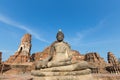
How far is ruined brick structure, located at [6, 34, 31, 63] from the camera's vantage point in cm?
3952

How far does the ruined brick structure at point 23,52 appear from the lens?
3952cm

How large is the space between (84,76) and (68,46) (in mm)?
1807

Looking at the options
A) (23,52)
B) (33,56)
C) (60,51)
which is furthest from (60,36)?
(33,56)

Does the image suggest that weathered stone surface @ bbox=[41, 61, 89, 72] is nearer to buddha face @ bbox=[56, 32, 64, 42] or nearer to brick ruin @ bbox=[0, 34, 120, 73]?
buddha face @ bbox=[56, 32, 64, 42]

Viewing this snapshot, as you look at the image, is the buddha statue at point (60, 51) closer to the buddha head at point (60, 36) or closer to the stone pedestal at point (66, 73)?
the buddha head at point (60, 36)

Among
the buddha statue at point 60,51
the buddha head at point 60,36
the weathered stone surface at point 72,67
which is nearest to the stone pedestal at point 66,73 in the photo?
the weathered stone surface at point 72,67

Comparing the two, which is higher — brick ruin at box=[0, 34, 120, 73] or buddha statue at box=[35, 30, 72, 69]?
brick ruin at box=[0, 34, 120, 73]

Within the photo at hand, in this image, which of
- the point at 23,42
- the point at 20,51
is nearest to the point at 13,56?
the point at 20,51

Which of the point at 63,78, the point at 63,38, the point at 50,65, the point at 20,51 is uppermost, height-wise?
the point at 20,51

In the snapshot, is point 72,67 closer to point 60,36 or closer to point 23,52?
point 60,36

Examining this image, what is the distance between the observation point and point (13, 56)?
4072 cm

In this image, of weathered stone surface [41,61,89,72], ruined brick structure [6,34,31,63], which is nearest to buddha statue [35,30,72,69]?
weathered stone surface [41,61,89,72]

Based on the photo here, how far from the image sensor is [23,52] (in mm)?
42688

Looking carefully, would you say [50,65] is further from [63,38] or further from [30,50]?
[30,50]
